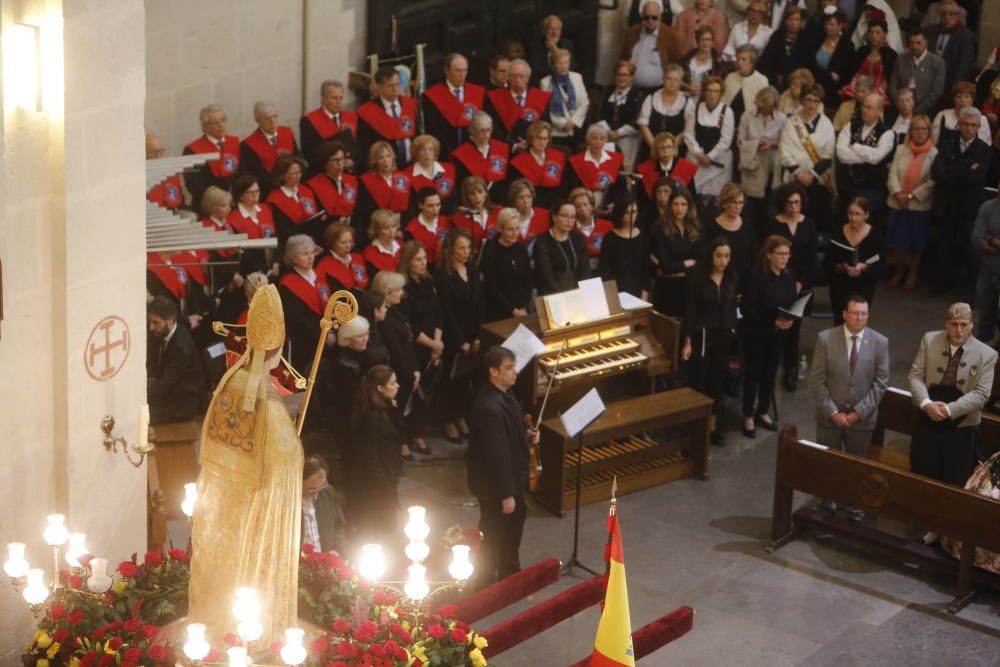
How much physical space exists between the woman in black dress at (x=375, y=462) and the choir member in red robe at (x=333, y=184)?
127 inches

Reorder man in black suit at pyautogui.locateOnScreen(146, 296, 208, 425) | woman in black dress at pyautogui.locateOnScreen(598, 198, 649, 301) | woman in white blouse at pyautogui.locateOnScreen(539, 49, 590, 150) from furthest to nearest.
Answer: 1. woman in white blouse at pyautogui.locateOnScreen(539, 49, 590, 150)
2. woman in black dress at pyautogui.locateOnScreen(598, 198, 649, 301)
3. man in black suit at pyautogui.locateOnScreen(146, 296, 208, 425)

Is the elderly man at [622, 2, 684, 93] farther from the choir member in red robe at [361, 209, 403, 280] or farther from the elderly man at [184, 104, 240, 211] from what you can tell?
the elderly man at [184, 104, 240, 211]

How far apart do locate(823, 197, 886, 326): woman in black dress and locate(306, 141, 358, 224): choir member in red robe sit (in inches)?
167

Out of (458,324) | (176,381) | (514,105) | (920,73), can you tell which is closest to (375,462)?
(176,381)

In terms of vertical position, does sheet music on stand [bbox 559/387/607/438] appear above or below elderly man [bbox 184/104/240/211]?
below

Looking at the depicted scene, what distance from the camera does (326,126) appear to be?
552 inches

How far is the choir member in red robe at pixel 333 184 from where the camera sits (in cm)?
1330

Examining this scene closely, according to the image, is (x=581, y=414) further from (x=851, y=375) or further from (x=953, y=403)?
(x=953, y=403)

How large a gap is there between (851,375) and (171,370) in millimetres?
4898

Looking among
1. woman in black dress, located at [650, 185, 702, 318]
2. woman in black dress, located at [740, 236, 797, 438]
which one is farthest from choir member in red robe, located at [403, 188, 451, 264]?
woman in black dress, located at [740, 236, 797, 438]

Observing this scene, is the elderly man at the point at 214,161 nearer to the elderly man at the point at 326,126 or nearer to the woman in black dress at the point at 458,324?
the elderly man at the point at 326,126

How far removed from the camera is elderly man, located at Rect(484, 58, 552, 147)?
1505 centimetres

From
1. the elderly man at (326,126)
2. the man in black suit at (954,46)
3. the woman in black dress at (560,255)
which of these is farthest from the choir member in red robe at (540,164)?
the man in black suit at (954,46)

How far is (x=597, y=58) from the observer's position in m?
17.7
